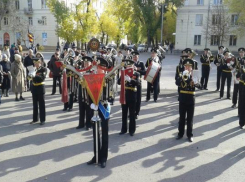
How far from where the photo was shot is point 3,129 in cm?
816

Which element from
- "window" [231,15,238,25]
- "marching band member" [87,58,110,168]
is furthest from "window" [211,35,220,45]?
"marching band member" [87,58,110,168]

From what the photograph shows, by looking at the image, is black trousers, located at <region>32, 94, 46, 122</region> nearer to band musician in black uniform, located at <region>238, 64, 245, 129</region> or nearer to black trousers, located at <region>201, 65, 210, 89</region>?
band musician in black uniform, located at <region>238, 64, 245, 129</region>

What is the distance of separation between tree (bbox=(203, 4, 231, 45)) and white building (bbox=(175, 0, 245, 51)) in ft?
1.59

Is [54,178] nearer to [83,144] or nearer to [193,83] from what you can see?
[83,144]

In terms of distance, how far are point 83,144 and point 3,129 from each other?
2.71 meters

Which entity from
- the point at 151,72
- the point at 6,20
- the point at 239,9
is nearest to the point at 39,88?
the point at 151,72

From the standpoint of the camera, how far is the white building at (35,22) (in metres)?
52.6

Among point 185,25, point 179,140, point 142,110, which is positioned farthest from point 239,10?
point 179,140

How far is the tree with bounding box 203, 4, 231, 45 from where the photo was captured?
43250 millimetres

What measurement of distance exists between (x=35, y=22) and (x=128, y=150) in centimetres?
5191

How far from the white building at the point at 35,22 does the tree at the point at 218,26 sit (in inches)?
986

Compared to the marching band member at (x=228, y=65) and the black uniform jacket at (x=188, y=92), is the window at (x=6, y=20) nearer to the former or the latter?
the marching band member at (x=228, y=65)

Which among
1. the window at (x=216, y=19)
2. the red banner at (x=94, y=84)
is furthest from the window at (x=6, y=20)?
the red banner at (x=94, y=84)

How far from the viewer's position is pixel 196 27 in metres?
47.9
